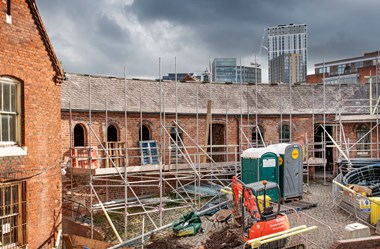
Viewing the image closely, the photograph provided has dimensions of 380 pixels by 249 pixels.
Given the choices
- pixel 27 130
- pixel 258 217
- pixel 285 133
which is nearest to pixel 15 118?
pixel 27 130

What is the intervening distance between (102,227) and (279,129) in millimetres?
13066

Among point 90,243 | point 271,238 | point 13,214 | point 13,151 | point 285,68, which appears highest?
point 285,68

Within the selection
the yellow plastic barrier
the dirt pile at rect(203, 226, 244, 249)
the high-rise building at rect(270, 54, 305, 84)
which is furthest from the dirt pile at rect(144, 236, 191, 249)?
the high-rise building at rect(270, 54, 305, 84)

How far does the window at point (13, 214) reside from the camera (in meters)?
10.2

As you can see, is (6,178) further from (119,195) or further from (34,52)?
(119,195)

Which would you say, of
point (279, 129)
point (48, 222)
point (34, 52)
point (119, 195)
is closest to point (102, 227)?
point (119, 195)

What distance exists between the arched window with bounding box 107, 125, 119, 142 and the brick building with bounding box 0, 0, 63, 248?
803 centimetres

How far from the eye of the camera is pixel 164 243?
13.0m

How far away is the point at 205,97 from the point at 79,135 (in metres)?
8.21

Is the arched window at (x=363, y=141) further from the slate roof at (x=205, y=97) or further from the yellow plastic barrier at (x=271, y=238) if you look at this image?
the yellow plastic barrier at (x=271, y=238)

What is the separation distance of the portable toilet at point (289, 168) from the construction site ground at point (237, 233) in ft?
4.44

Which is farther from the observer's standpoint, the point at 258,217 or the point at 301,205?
the point at 301,205

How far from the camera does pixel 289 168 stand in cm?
1783

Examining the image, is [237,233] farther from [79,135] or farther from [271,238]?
[79,135]
